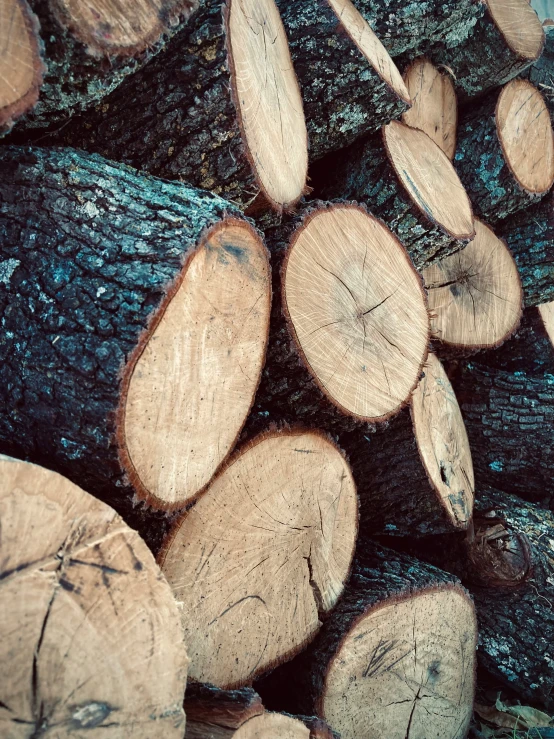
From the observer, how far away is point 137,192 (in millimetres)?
1422

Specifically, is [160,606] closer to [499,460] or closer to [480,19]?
[499,460]

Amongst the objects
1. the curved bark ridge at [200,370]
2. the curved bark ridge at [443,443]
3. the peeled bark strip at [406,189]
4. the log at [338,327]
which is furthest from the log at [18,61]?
the curved bark ridge at [443,443]

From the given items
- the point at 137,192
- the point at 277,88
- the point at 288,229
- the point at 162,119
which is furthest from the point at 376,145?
the point at 137,192

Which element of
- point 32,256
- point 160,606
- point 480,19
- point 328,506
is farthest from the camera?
point 480,19

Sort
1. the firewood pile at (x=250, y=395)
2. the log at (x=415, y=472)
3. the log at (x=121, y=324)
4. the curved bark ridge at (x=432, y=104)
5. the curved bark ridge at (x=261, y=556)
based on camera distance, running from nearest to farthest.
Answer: the firewood pile at (x=250, y=395), the log at (x=121, y=324), the curved bark ridge at (x=261, y=556), the log at (x=415, y=472), the curved bark ridge at (x=432, y=104)

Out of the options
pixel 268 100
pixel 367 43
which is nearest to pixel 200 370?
pixel 268 100

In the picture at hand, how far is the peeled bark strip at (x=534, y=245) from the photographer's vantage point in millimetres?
2953

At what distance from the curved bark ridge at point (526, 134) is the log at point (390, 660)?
1.79 m

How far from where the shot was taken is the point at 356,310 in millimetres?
1806

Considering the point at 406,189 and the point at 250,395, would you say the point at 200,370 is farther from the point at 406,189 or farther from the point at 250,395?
the point at 406,189

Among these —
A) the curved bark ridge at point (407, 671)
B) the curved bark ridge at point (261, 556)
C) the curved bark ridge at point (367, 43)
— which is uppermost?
the curved bark ridge at point (367, 43)

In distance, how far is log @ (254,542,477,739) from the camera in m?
1.81

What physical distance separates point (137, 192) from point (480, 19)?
2089mm

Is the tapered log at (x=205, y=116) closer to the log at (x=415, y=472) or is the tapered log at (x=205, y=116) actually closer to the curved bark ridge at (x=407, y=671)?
the log at (x=415, y=472)
